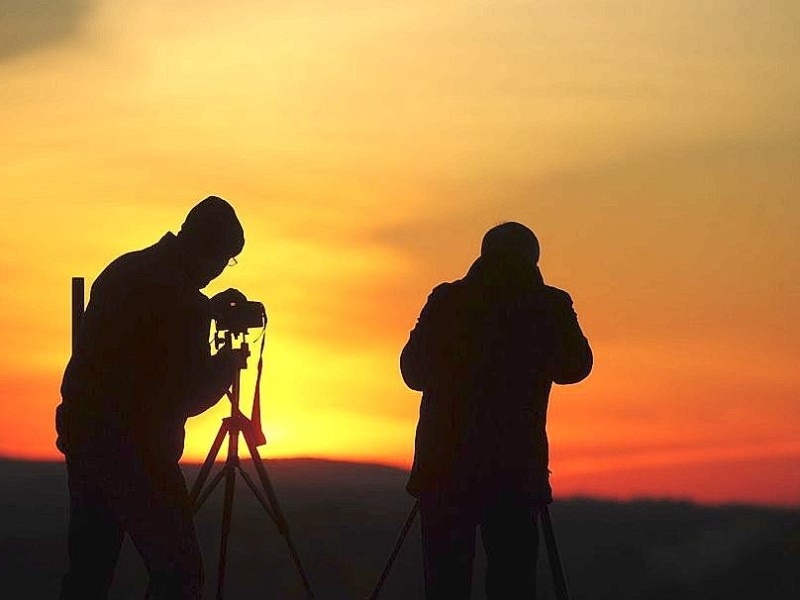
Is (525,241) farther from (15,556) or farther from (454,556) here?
(15,556)

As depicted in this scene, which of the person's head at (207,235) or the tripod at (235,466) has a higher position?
the person's head at (207,235)

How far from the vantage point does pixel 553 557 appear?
760 cm

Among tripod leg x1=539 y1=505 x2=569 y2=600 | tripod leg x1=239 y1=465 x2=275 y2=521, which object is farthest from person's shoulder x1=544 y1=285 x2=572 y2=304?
tripod leg x1=239 y1=465 x2=275 y2=521

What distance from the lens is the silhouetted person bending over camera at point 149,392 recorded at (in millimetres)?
6492

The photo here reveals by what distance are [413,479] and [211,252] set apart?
62.3 inches

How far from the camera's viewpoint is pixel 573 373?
7.18 meters

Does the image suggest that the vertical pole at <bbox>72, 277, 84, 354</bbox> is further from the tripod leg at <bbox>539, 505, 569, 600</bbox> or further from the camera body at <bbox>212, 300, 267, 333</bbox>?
the tripod leg at <bbox>539, 505, 569, 600</bbox>

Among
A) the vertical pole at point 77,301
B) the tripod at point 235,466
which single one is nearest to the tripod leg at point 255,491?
the tripod at point 235,466

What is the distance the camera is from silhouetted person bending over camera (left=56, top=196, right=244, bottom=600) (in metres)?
6.49

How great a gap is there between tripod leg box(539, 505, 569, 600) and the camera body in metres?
1.83

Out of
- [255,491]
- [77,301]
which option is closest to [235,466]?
[255,491]

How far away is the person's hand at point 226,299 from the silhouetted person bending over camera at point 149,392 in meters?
1.17

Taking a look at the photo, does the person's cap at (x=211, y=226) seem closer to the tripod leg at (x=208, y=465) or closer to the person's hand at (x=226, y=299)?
the person's hand at (x=226, y=299)

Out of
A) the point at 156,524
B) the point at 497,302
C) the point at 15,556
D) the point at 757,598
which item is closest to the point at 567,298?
the point at 497,302
